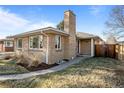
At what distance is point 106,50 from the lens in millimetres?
18000

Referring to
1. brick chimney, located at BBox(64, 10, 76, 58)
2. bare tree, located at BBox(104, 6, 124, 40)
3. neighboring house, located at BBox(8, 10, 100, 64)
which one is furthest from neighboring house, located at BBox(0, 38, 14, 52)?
bare tree, located at BBox(104, 6, 124, 40)

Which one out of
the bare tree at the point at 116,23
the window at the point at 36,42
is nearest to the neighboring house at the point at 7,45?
the window at the point at 36,42

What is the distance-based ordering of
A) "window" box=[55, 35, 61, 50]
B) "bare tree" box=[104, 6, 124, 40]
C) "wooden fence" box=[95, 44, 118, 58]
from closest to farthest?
1. "bare tree" box=[104, 6, 124, 40]
2. "window" box=[55, 35, 61, 50]
3. "wooden fence" box=[95, 44, 118, 58]

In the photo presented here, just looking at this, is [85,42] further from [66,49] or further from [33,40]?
[33,40]

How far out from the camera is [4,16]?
40.4 ft

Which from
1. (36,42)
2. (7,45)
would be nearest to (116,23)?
(36,42)

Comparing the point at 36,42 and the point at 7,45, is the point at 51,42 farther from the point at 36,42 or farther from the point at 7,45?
the point at 7,45

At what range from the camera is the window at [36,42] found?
12.3 m

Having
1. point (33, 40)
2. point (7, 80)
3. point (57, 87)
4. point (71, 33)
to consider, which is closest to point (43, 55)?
point (33, 40)

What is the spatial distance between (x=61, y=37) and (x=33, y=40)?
7.78ft

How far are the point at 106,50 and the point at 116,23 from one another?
499 cm

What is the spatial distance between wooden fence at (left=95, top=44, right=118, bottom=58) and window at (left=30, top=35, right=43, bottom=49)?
26.9 ft

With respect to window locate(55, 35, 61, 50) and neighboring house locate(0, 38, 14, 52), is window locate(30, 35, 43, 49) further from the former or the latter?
neighboring house locate(0, 38, 14, 52)

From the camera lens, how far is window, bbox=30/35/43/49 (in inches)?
484
